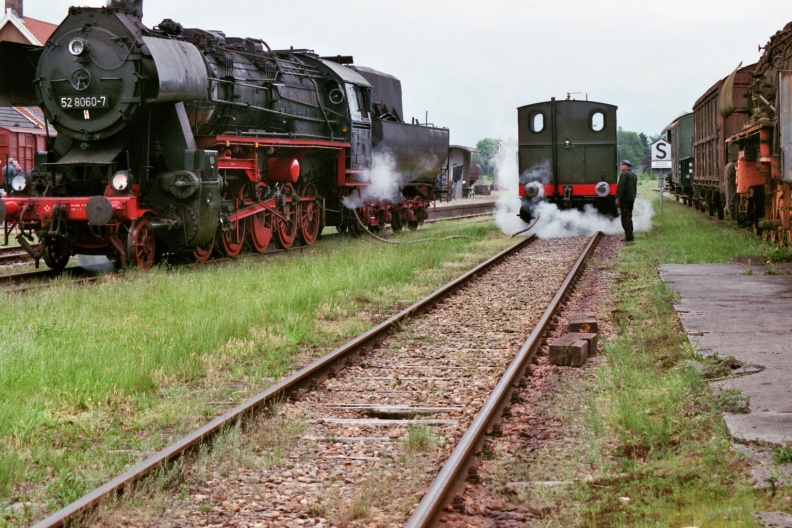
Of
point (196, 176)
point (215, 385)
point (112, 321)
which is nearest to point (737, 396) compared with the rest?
point (215, 385)

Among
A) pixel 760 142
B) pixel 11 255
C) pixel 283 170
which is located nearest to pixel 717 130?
A: pixel 760 142

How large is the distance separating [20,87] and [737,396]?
11289 mm

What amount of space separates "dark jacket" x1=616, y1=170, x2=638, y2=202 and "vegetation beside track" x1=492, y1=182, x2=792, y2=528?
33.0ft

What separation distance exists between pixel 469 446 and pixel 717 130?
60.4 feet

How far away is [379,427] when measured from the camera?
5707mm

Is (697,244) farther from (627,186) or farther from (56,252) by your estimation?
(56,252)

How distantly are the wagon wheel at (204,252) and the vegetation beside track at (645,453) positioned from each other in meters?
7.53

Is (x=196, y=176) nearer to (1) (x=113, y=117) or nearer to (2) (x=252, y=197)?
(1) (x=113, y=117)

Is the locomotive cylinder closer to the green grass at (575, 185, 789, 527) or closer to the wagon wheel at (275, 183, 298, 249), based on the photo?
the wagon wheel at (275, 183, 298, 249)

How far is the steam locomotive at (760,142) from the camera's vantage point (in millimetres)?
12977

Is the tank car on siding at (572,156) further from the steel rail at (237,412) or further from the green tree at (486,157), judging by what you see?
the green tree at (486,157)

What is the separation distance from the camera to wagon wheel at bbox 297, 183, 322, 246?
18.0 meters

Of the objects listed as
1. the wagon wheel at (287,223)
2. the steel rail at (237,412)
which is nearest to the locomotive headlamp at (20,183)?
the wagon wheel at (287,223)

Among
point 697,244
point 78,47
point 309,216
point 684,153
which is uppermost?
point 78,47
